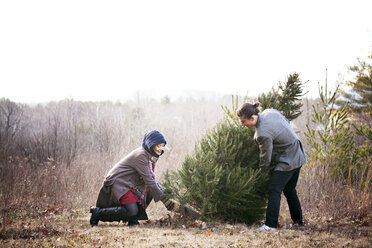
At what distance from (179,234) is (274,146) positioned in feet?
6.36

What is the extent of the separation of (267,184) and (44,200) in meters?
5.15

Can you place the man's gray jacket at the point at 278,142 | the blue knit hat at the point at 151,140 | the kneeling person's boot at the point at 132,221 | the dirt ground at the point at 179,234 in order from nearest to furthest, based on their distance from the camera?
the dirt ground at the point at 179,234 → the man's gray jacket at the point at 278,142 → the blue knit hat at the point at 151,140 → the kneeling person's boot at the point at 132,221

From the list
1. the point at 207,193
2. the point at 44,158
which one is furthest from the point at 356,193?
the point at 44,158

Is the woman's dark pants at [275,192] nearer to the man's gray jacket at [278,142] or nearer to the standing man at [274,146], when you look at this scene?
the standing man at [274,146]

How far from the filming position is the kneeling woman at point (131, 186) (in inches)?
202

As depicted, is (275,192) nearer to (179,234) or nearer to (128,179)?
(179,234)

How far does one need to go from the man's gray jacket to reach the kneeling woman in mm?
1514

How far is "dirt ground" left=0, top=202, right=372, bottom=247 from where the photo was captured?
426 cm

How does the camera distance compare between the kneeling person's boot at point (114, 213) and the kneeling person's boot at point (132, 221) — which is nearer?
the kneeling person's boot at point (114, 213)

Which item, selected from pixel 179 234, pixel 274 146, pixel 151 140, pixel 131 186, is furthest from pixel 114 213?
pixel 274 146

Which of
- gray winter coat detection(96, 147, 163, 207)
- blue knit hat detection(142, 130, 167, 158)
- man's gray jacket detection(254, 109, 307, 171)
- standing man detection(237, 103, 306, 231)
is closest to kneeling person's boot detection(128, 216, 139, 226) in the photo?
gray winter coat detection(96, 147, 163, 207)

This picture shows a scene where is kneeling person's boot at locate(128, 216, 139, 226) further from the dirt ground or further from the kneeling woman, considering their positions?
the dirt ground

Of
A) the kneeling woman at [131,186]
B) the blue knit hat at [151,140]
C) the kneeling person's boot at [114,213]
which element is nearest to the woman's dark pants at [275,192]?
the kneeling woman at [131,186]

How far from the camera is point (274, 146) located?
5.00 metres
